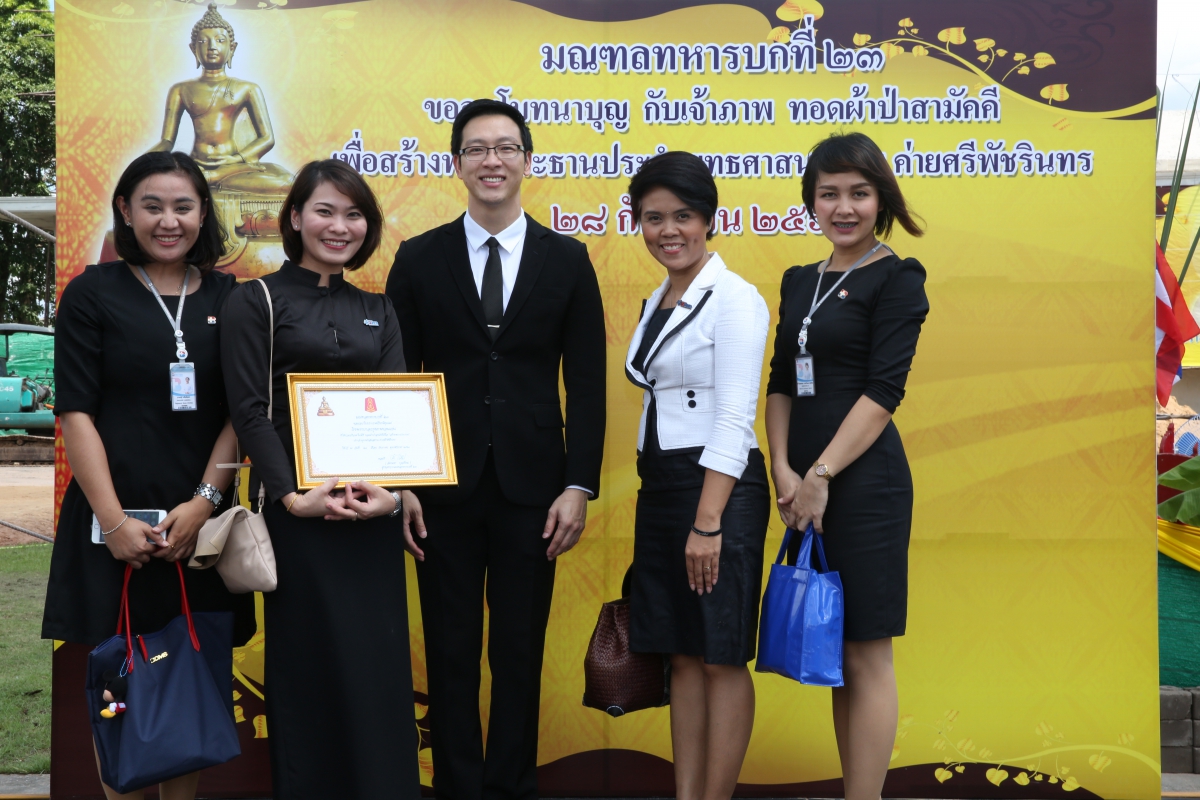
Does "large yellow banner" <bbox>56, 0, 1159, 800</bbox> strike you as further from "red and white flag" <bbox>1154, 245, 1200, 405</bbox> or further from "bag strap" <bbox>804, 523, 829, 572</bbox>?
"bag strap" <bbox>804, 523, 829, 572</bbox>

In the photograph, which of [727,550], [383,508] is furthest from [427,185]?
[727,550]

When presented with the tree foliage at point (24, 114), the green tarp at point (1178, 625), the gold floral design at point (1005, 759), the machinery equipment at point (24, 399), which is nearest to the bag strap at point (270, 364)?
the gold floral design at point (1005, 759)

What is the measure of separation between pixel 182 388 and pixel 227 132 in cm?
136

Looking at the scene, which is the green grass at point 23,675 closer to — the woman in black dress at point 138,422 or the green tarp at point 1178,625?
the woman in black dress at point 138,422

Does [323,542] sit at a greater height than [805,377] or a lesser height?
lesser

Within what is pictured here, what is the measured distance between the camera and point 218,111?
343 cm

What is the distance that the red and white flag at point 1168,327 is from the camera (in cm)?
374

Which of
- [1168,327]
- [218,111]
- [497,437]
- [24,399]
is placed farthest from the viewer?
[24,399]

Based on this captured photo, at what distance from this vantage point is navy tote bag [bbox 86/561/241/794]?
236cm

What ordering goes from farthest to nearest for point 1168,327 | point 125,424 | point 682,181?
point 1168,327 → point 682,181 → point 125,424

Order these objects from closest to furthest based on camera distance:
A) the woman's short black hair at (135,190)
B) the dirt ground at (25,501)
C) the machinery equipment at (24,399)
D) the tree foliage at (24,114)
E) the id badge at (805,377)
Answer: the woman's short black hair at (135,190)
the id badge at (805,377)
the dirt ground at (25,501)
the machinery equipment at (24,399)
the tree foliage at (24,114)

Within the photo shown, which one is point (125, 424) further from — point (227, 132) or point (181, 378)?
point (227, 132)

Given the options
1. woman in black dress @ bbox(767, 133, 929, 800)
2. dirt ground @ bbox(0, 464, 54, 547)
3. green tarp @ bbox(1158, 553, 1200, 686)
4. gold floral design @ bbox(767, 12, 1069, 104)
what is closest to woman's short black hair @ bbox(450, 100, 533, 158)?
woman in black dress @ bbox(767, 133, 929, 800)

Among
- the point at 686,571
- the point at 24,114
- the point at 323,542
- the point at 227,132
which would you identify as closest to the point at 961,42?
the point at 686,571
